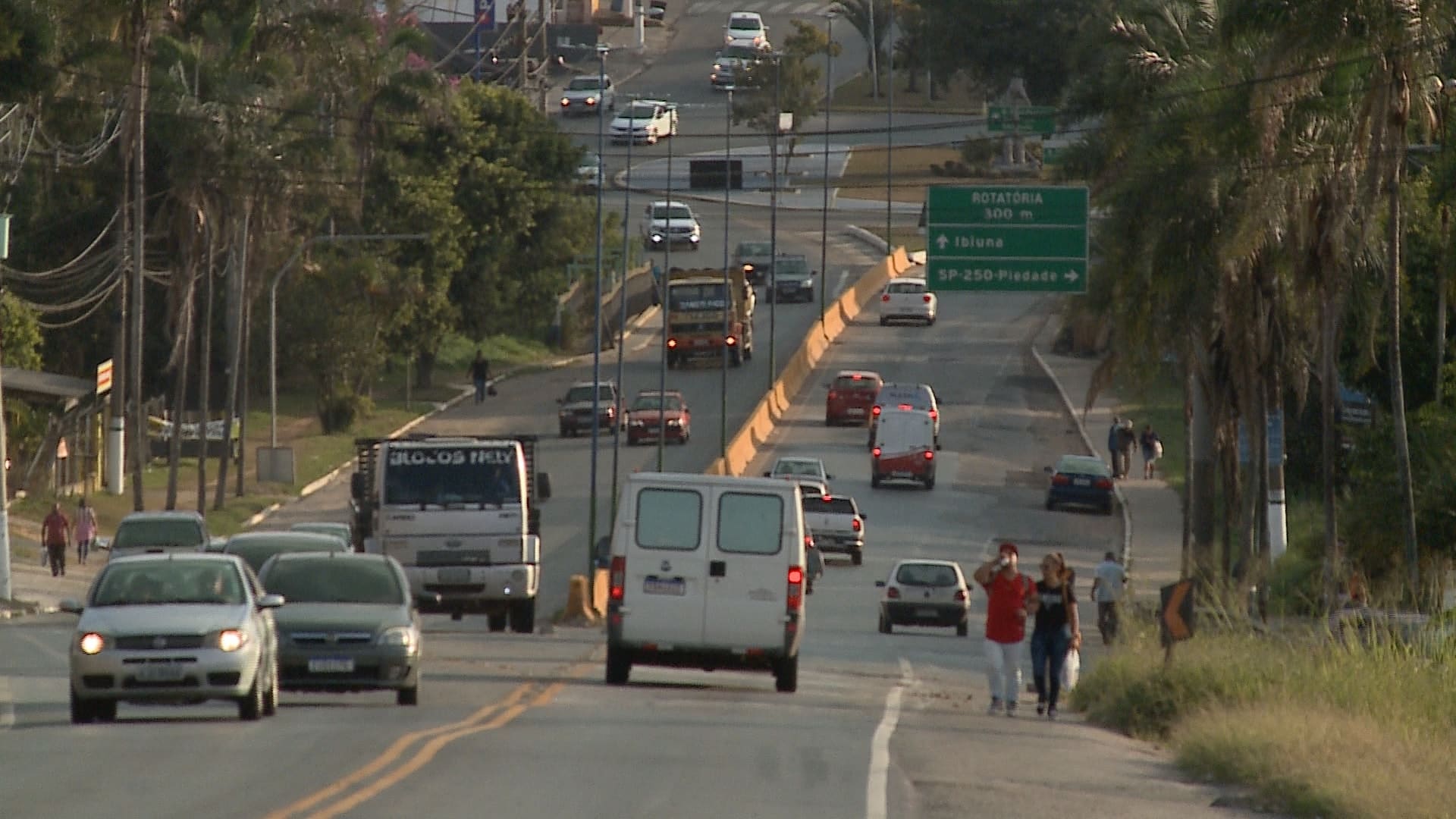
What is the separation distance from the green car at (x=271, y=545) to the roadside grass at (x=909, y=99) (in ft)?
352

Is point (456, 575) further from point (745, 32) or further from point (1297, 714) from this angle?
point (745, 32)

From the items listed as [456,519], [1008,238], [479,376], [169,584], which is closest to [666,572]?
[169,584]

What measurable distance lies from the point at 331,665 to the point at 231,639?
254 centimetres

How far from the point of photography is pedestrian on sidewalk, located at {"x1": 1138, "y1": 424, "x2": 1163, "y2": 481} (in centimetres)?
6494

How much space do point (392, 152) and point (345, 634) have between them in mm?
57621

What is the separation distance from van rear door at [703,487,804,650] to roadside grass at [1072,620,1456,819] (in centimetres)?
335

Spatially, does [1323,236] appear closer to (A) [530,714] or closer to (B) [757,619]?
(B) [757,619]

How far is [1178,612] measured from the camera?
2212 centimetres

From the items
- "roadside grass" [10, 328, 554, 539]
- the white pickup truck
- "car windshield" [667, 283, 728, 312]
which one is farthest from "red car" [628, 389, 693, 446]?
the white pickup truck

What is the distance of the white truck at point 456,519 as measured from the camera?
106 feet

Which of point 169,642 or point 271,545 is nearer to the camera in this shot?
point 169,642

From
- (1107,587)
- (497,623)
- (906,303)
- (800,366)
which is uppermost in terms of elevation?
(906,303)

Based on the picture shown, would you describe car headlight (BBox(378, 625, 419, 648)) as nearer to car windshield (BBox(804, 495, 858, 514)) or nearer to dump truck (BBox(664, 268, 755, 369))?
car windshield (BBox(804, 495, 858, 514))

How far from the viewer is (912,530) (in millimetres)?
56000
